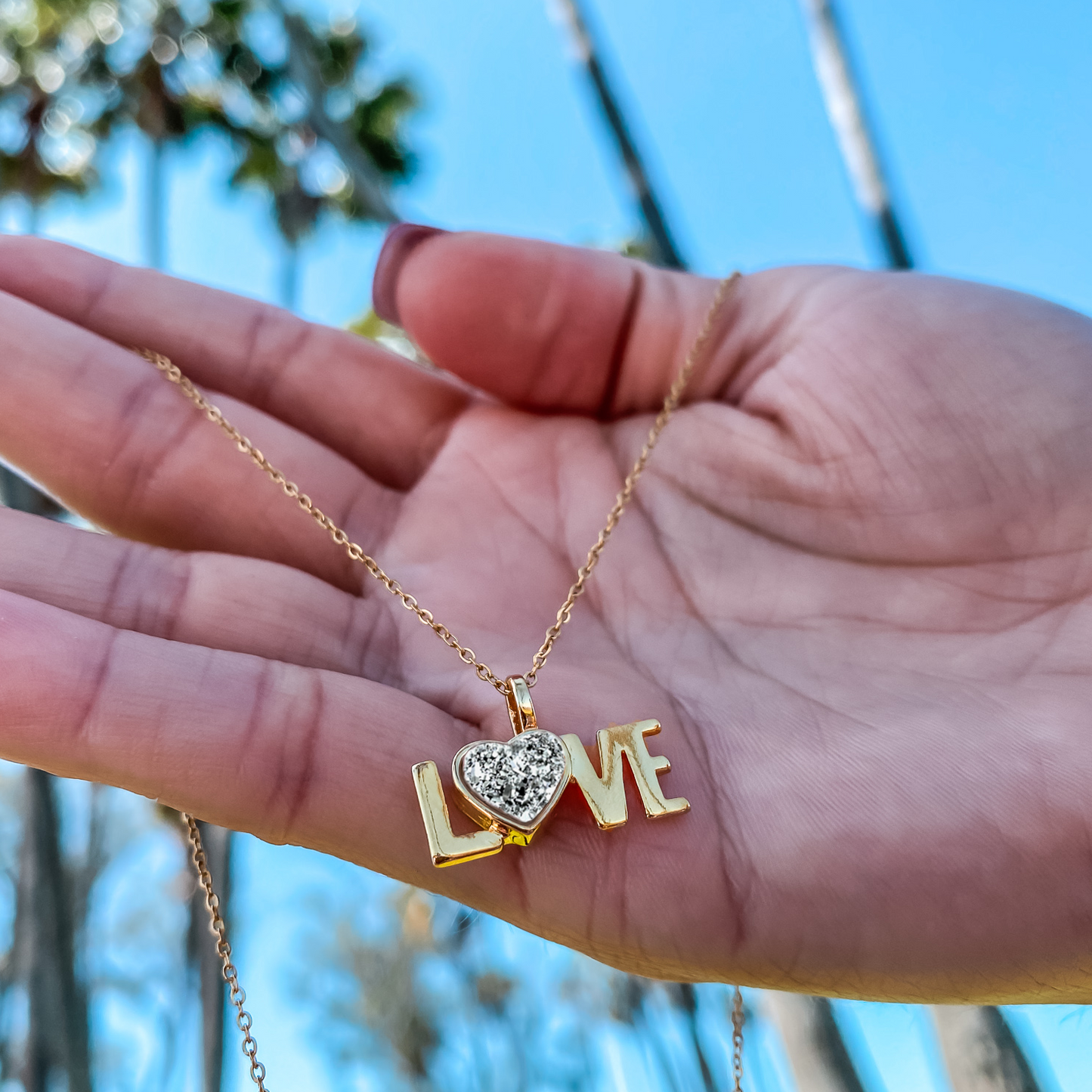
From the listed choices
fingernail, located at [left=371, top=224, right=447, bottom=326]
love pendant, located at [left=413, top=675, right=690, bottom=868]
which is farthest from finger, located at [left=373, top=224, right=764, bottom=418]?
love pendant, located at [left=413, top=675, right=690, bottom=868]

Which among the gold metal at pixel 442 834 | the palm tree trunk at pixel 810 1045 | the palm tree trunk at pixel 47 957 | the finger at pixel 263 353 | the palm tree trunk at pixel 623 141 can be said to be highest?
the palm tree trunk at pixel 623 141

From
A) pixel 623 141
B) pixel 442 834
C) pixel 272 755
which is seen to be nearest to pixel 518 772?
pixel 442 834

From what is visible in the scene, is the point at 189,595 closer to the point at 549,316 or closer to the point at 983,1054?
the point at 549,316

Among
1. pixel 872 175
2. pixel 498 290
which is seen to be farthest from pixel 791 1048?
pixel 872 175

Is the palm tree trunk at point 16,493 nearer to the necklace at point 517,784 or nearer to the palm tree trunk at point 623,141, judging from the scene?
the necklace at point 517,784

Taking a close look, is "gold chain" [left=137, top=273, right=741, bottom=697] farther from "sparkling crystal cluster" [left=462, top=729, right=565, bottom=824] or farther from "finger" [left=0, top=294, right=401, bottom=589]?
"sparkling crystal cluster" [left=462, top=729, right=565, bottom=824]

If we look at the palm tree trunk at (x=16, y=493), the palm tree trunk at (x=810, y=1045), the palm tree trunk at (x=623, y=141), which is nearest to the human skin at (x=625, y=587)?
the palm tree trunk at (x=16, y=493)
